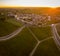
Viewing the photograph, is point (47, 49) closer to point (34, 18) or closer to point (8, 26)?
point (34, 18)

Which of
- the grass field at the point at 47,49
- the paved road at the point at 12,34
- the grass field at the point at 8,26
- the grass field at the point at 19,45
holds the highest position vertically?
the grass field at the point at 8,26

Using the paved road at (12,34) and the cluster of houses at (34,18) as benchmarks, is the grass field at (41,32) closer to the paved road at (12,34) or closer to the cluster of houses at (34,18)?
the cluster of houses at (34,18)

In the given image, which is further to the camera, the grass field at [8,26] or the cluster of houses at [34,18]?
the cluster of houses at [34,18]

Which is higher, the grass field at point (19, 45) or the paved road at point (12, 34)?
the paved road at point (12, 34)

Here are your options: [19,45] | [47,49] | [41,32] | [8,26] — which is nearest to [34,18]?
[41,32]

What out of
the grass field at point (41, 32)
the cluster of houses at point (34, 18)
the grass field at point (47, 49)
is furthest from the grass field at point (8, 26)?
the grass field at point (47, 49)

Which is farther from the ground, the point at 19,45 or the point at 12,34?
the point at 12,34

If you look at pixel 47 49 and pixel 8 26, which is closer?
pixel 47 49
